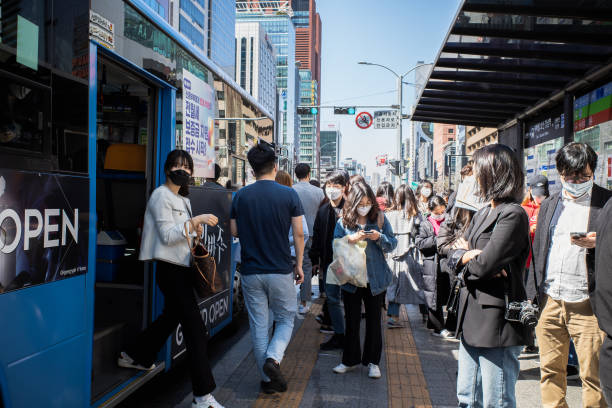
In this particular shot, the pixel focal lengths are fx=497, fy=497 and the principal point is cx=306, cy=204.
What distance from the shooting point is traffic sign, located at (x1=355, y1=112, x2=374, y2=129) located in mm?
26594

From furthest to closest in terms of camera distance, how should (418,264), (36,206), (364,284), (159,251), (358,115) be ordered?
(358,115)
(418,264)
(364,284)
(159,251)
(36,206)

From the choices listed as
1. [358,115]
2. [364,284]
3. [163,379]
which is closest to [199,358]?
[163,379]

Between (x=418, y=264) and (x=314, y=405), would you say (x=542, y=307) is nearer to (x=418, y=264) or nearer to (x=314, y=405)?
(x=314, y=405)

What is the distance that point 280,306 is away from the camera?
4188mm

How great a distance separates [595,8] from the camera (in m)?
5.32

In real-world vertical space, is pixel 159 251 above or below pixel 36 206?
below

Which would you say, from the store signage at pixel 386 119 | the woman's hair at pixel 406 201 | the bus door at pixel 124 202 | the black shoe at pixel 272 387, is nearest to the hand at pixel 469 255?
the black shoe at pixel 272 387

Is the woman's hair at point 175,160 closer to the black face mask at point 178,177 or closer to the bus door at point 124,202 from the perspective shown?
the black face mask at point 178,177

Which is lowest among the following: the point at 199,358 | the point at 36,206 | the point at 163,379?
the point at 163,379

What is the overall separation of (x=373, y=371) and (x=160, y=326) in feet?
6.59

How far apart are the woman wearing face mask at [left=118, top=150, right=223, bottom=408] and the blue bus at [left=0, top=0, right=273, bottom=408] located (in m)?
0.26

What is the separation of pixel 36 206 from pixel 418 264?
5.05 meters

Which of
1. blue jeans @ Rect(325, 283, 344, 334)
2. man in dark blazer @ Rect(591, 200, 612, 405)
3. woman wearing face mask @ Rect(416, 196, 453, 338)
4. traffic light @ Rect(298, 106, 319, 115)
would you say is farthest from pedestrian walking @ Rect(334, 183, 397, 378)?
traffic light @ Rect(298, 106, 319, 115)

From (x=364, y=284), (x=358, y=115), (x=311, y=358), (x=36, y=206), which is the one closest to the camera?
(x=36, y=206)
